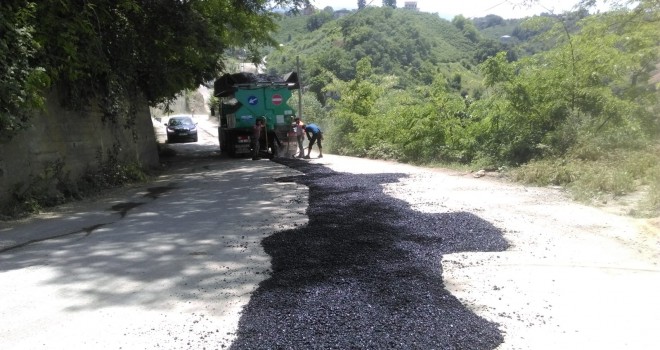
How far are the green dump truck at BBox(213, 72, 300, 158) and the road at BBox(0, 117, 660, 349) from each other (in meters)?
10.4

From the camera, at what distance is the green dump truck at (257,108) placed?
19.6m

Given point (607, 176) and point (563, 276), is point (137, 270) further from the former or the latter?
point (607, 176)

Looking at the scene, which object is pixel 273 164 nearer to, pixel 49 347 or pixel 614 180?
pixel 614 180

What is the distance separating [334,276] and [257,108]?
15.5 m

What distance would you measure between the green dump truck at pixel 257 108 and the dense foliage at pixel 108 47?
4.03 ft

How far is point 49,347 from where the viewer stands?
12.1 feet

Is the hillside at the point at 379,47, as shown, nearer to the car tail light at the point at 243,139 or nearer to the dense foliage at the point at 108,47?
the car tail light at the point at 243,139

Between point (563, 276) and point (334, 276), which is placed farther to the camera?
point (563, 276)

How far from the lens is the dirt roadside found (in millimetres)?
3930

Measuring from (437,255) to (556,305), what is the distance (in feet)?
5.27

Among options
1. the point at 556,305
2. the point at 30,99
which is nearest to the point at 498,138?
the point at 556,305

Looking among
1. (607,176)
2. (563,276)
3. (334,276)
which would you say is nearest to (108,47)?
(334,276)

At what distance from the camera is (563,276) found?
Answer: 520 cm

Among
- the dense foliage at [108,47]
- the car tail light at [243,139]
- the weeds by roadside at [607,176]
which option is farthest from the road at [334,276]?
the car tail light at [243,139]
